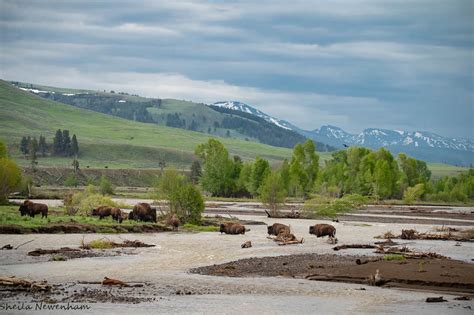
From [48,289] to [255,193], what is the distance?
388 ft

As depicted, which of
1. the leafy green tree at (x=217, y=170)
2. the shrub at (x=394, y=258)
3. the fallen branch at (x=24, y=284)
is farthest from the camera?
the leafy green tree at (x=217, y=170)

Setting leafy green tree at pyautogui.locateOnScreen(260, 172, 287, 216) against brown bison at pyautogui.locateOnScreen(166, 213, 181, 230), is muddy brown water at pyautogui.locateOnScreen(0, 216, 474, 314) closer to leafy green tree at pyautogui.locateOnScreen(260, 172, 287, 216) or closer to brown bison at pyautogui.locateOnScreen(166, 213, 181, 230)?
brown bison at pyautogui.locateOnScreen(166, 213, 181, 230)

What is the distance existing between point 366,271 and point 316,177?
121m

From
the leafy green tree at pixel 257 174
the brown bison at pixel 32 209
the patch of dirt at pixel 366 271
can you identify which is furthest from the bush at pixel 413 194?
the patch of dirt at pixel 366 271

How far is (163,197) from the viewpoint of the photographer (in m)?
69.8

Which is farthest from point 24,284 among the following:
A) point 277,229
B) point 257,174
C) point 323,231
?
point 257,174

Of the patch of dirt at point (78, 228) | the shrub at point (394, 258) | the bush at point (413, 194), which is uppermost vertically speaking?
the bush at point (413, 194)

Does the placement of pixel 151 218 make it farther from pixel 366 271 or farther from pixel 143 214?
pixel 366 271

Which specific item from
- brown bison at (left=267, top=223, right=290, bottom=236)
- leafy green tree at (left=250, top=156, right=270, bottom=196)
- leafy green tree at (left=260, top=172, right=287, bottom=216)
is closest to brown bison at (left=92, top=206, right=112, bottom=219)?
brown bison at (left=267, top=223, right=290, bottom=236)

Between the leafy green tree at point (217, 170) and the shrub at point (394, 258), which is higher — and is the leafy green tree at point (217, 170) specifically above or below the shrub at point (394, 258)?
above

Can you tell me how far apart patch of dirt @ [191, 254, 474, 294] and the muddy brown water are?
4.07 feet

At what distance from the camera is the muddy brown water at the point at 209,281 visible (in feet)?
94.6

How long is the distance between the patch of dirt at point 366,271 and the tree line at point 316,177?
313 ft

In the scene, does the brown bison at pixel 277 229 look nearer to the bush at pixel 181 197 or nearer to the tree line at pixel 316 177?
the bush at pixel 181 197
